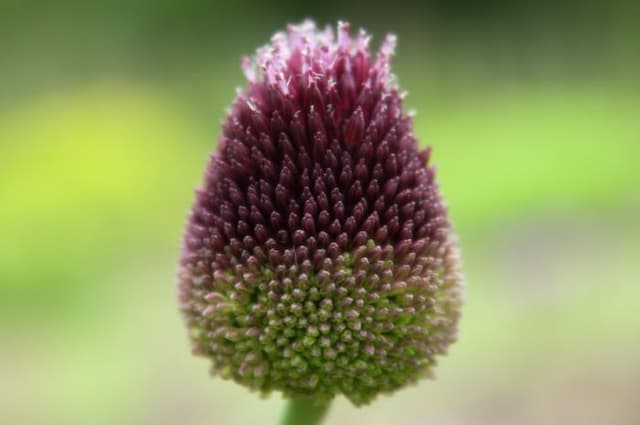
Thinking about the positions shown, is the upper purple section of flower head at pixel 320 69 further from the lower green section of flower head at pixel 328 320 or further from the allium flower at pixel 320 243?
the lower green section of flower head at pixel 328 320

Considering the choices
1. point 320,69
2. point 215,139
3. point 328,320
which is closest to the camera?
point 328,320

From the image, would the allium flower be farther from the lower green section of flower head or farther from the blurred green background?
the blurred green background

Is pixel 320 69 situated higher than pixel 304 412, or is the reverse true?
pixel 320 69

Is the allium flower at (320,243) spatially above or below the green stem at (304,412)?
above

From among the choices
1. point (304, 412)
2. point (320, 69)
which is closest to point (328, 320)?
point (304, 412)

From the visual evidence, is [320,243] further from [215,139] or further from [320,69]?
[215,139]

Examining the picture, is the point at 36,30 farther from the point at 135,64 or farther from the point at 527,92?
the point at 527,92

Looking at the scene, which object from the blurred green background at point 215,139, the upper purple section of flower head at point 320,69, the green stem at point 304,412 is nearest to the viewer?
the upper purple section of flower head at point 320,69

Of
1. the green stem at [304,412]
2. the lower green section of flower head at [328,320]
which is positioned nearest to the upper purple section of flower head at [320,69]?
the lower green section of flower head at [328,320]
